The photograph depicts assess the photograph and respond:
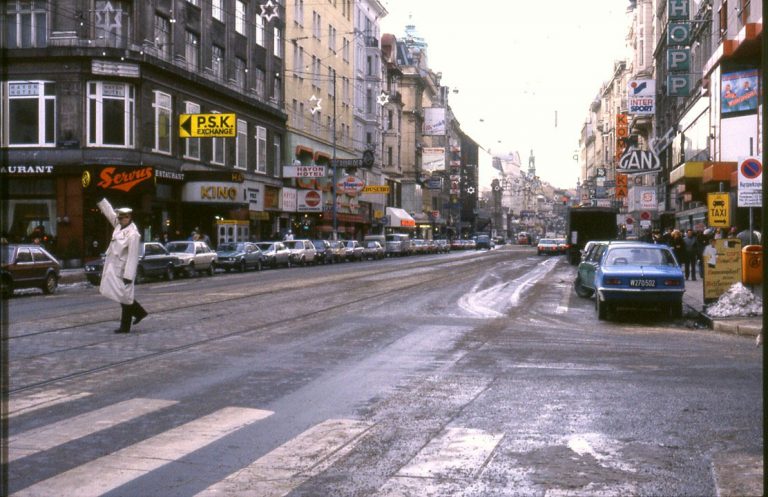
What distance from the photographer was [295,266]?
51875mm

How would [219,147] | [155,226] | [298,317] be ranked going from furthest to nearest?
[219,147]
[155,226]
[298,317]

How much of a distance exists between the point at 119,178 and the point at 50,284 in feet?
41.7

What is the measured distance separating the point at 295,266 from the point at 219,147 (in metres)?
7.78

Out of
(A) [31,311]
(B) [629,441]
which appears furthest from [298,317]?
(B) [629,441]

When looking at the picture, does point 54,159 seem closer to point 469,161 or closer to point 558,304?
point 558,304

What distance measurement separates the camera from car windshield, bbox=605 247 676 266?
19.4 m

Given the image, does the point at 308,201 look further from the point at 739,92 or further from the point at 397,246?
the point at 739,92

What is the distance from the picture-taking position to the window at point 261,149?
57.0 meters

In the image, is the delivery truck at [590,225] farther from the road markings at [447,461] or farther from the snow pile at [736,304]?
the road markings at [447,461]

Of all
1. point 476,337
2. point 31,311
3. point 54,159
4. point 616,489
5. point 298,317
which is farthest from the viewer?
point 54,159

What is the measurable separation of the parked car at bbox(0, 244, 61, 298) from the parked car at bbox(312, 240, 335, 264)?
2791 cm

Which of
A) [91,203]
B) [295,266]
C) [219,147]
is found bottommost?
[295,266]

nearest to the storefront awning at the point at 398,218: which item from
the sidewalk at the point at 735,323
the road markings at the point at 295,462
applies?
the sidewalk at the point at 735,323

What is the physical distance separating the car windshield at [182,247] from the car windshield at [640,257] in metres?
21.3
